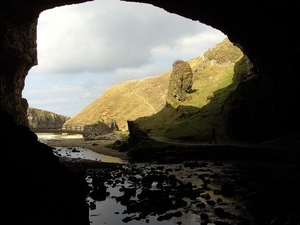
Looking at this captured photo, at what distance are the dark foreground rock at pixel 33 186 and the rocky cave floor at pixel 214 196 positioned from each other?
144 inches

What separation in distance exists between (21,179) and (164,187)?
37.6ft

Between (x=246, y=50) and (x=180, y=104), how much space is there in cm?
2693

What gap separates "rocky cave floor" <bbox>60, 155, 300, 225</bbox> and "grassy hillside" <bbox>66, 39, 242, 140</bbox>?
22499 millimetres

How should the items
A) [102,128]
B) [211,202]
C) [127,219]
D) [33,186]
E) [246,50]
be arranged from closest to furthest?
1. [33,186]
2. [127,219]
3. [211,202]
4. [246,50]
5. [102,128]

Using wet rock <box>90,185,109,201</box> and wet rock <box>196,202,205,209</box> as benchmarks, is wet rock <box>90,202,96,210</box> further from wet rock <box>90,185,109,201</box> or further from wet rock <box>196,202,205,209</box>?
wet rock <box>196,202,205,209</box>

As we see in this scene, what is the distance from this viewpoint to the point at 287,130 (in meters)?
35.5

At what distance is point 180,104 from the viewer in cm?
6294

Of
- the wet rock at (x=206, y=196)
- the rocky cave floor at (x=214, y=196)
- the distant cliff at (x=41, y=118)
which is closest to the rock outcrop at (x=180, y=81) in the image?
the rocky cave floor at (x=214, y=196)

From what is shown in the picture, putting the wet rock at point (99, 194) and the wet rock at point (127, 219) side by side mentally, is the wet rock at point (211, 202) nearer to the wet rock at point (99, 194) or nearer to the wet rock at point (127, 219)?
the wet rock at point (127, 219)

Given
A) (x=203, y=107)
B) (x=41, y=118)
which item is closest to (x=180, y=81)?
(x=203, y=107)

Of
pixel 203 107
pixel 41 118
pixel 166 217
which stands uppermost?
pixel 203 107

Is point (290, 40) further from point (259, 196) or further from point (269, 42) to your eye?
point (259, 196)

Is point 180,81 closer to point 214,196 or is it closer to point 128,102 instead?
point 214,196

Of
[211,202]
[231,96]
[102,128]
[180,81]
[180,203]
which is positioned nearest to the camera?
[180,203]
